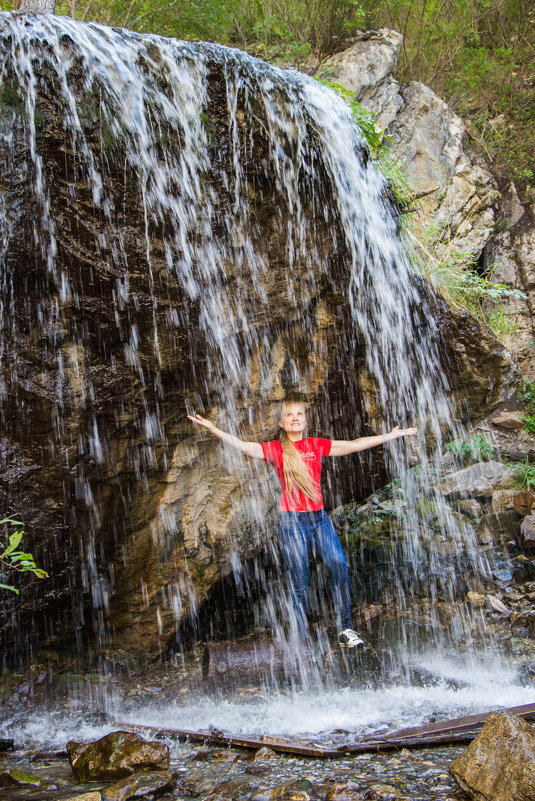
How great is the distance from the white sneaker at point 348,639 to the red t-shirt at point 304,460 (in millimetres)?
1081

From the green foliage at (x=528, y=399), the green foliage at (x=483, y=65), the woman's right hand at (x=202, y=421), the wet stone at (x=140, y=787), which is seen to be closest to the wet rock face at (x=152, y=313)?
the woman's right hand at (x=202, y=421)

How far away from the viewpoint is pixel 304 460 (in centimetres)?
441

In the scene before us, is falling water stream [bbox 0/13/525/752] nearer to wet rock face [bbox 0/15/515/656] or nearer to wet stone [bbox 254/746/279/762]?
wet rock face [bbox 0/15/515/656]

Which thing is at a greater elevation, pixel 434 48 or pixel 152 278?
pixel 434 48

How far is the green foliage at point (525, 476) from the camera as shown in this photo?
8.52 metres

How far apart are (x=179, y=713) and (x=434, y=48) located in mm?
13028

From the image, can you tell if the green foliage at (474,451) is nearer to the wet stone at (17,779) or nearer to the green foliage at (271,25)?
the green foliage at (271,25)

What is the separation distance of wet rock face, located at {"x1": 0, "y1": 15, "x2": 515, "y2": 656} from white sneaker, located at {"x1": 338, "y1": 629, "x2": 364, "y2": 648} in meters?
1.37

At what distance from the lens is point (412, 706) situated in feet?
11.6

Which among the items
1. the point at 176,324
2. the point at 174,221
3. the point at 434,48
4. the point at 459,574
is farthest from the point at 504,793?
the point at 434,48

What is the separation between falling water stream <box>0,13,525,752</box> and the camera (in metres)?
3.52

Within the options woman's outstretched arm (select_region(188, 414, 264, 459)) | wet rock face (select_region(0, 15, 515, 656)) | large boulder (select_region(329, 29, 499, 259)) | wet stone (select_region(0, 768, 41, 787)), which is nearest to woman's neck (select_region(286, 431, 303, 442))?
woman's outstretched arm (select_region(188, 414, 264, 459))

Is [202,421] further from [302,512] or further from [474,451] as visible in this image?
[474,451]

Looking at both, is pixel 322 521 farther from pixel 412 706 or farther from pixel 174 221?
pixel 174 221
